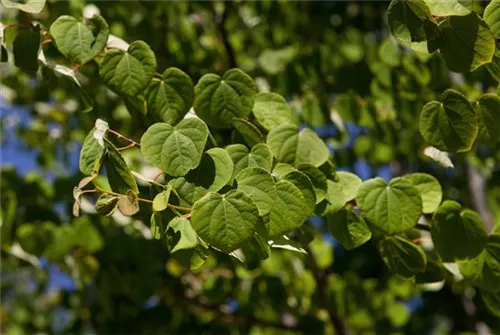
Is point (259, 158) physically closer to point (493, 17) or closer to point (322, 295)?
point (493, 17)

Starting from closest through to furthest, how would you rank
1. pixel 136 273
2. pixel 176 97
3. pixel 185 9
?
pixel 176 97 < pixel 136 273 < pixel 185 9

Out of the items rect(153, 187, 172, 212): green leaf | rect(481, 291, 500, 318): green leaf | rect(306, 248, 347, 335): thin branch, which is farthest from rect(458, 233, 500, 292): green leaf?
rect(306, 248, 347, 335): thin branch

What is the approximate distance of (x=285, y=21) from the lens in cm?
202

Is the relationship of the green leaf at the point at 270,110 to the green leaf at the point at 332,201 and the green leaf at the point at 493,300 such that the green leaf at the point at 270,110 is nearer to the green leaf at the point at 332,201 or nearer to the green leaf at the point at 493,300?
the green leaf at the point at 332,201

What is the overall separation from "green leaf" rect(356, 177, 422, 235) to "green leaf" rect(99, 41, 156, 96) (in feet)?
1.07

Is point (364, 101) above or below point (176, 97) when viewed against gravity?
below

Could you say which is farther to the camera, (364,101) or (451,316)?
(451,316)

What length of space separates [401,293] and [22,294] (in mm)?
1587

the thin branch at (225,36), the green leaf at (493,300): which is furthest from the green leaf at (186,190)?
the thin branch at (225,36)

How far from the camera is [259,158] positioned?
93cm

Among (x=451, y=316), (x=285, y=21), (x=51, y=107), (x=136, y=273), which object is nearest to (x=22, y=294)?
(x=51, y=107)

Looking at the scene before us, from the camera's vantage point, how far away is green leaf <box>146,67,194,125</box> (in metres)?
0.96

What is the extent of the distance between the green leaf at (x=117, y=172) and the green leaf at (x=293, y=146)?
0.22 m

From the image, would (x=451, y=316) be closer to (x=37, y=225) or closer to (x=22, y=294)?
(x=22, y=294)
